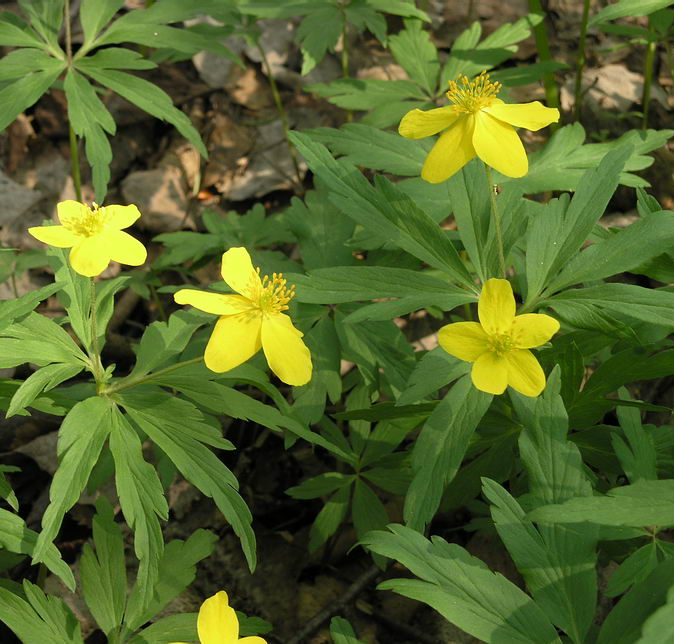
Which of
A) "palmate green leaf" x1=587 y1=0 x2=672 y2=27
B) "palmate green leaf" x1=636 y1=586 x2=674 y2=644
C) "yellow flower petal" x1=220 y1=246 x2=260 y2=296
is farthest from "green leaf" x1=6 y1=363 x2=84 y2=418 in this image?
"palmate green leaf" x1=587 y1=0 x2=672 y2=27

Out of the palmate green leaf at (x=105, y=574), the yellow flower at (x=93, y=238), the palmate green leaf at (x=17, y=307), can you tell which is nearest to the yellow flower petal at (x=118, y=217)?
the yellow flower at (x=93, y=238)

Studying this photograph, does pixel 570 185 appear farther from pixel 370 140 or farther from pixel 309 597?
pixel 309 597

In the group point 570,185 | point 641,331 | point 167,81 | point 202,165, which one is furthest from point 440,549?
point 167,81

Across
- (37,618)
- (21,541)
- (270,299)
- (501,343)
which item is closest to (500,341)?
(501,343)

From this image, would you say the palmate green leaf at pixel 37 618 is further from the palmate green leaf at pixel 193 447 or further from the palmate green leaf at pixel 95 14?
the palmate green leaf at pixel 95 14

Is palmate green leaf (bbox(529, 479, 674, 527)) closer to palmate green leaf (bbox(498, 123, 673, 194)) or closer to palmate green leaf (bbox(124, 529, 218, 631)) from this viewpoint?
palmate green leaf (bbox(124, 529, 218, 631))

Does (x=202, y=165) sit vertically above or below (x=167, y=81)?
below

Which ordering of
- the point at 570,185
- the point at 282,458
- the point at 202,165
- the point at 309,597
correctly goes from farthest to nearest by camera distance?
1. the point at 202,165
2. the point at 282,458
3. the point at 309,597
4. the point at 570,185
